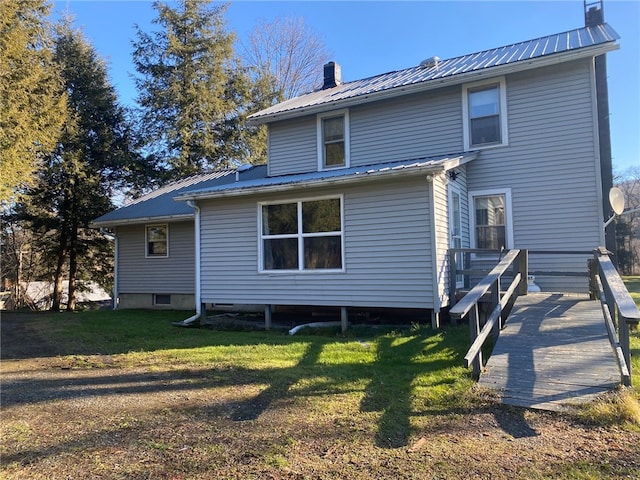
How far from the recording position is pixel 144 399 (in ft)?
14.9

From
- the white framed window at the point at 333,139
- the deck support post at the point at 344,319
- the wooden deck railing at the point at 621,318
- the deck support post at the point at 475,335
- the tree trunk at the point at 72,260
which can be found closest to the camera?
the wooden deck railing at the point at 621,318

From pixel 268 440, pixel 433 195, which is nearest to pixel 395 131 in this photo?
pixel 433 195

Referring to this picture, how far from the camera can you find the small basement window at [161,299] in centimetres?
1446

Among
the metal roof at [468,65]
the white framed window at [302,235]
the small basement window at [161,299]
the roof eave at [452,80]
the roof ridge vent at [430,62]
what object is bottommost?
the small basement window at [161,299]

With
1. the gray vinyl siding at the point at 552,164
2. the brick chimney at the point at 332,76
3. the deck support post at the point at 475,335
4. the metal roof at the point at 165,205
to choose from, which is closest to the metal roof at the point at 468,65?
the gray vinyl siding at the point at 552,164

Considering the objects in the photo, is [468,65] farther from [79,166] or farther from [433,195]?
[79,166]

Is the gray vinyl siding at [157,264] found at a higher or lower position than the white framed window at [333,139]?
lower

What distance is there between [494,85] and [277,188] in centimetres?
563

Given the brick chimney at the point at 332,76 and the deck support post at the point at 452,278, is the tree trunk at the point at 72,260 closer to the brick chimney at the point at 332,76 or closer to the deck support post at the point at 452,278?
the brick chimney at the point at 332,76

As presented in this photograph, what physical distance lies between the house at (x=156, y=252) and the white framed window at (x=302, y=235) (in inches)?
178

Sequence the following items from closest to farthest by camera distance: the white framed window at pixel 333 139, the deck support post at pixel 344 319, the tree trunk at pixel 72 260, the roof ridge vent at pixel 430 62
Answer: the deck support post at pixel 344 319
the white framed window at pixel 333 139
the roof ridge vent at pixel 430 62
the tree trunk at pixel 72 260

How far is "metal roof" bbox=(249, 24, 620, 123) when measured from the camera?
8.93 m

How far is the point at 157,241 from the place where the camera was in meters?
14.6

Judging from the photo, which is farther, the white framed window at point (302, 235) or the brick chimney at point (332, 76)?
the brick chimney at point (332, 76)
